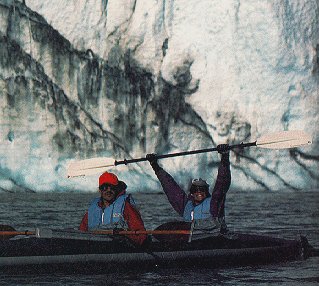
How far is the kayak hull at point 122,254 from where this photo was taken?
7363 mm

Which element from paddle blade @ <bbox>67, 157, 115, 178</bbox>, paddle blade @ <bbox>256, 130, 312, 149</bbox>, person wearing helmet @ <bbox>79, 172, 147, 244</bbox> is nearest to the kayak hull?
person wearing helmet @ <bbox>79, 172, 147, 244</bbox>

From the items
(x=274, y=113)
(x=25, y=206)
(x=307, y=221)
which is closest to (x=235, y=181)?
(x=274, y=113)

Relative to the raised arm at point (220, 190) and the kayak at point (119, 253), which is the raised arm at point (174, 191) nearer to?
the kayak at point (119, 253)

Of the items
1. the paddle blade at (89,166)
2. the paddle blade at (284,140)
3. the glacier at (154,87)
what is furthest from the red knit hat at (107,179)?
the glacier at (154,87)

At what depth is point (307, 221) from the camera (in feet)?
42.6

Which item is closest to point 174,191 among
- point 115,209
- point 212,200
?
point 212,200

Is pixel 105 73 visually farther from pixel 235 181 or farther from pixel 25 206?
pixel 25 206

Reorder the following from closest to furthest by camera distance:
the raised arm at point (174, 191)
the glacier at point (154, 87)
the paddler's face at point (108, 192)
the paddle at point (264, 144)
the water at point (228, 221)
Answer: the water at point (228, 221) < the paddler's face at point (108, 192) < the raised arm at point (174, 191) < the paddle at point (264, 144) < the glacier at point (154, 87)

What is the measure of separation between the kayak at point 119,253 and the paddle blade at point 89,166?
1107mm

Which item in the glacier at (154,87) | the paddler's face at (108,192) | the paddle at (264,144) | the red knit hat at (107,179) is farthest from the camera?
the glacier at (154,87)

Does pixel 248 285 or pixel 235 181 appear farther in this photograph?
pixel 235 181

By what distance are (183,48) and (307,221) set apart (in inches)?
323

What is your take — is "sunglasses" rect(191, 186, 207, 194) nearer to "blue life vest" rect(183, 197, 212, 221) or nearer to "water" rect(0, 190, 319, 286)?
"blue life vest" rect(183, 197, 212, 221)

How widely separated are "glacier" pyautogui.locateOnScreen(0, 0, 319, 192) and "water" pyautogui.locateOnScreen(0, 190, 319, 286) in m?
0.83
